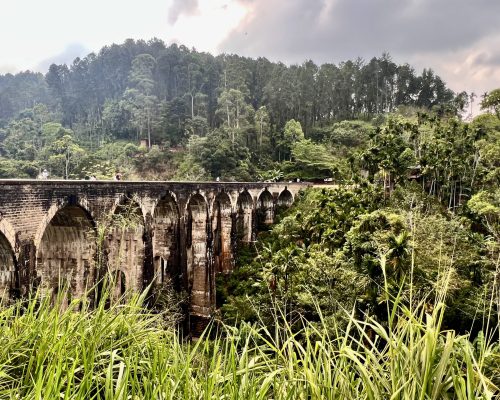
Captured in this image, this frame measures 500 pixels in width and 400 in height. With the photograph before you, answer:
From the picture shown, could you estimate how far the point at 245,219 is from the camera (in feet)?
94.0

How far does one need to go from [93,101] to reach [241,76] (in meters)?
34.1

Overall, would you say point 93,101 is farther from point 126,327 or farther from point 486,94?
point 126,327

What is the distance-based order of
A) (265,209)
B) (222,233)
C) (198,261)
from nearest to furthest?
(198,261), (222,233), (265,209)

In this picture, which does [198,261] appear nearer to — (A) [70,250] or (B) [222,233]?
(B) [222,233]

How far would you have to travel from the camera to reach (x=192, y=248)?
66.1 ft

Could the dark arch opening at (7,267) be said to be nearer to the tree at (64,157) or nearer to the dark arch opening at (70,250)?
the dark arch opening at (70,250)

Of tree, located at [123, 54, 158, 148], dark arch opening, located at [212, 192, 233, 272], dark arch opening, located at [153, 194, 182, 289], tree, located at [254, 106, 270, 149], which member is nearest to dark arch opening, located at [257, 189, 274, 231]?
dark arch opening, located at [212, 192, 233, 272]

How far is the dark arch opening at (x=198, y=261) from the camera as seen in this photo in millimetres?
19688

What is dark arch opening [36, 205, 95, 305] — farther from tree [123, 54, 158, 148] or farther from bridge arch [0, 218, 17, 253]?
tree [123, 54, 158, 148]

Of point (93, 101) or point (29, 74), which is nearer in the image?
point (93, 101)

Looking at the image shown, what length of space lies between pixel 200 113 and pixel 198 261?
44.4 m

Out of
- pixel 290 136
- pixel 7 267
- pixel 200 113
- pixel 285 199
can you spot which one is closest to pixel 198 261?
pixel 7 267

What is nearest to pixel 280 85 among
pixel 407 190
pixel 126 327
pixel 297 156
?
pixel 297 156

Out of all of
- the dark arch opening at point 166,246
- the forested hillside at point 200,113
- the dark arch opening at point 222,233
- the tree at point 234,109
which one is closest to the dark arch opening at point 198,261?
the dark arch opening at point 166,246
